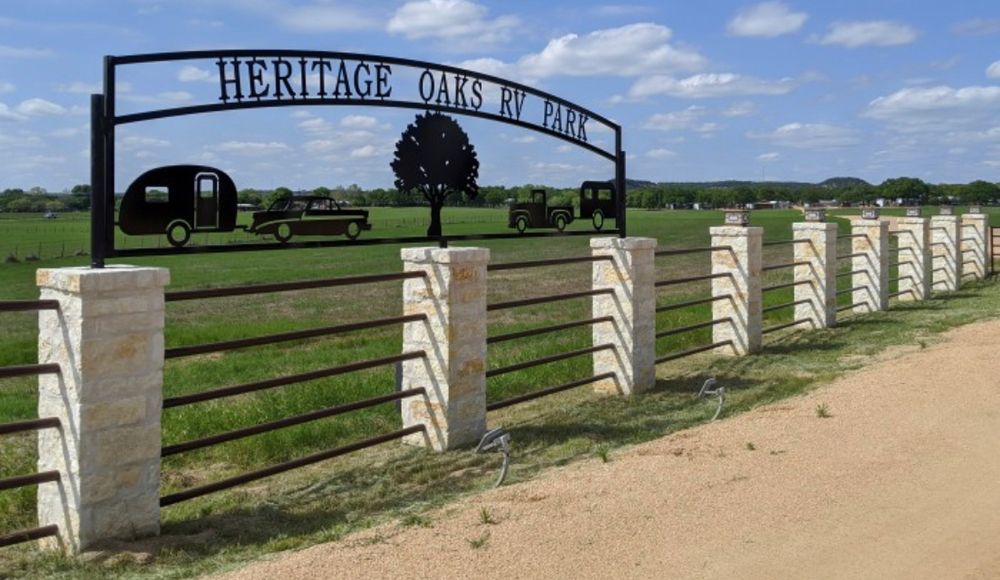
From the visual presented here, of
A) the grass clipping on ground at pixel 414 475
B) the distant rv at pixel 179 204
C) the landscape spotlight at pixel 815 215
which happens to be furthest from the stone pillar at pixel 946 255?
the distant rv at pixel 179 204

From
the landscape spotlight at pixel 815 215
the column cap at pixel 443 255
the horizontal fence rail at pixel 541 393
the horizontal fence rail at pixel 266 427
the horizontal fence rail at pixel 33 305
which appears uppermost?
the landscape spotlight at pixel 815 215

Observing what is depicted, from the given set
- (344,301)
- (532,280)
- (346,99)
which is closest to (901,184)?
(532,280)

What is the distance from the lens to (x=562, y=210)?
29.9ft

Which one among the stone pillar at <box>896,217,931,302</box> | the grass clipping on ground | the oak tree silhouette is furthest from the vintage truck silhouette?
the stone pillar at <box>896,217,931,302</box>

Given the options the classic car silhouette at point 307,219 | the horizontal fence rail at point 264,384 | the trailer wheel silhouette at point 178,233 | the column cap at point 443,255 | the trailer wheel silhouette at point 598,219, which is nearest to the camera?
the horizontal fence rail at point 264,384

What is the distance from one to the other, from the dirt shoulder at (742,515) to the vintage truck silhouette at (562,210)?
251 centimetres

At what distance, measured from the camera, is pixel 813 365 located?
1085 cm

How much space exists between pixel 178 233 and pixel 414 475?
218 cm

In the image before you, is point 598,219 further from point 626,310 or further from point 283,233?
point 283,233

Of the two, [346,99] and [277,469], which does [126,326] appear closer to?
[277,469]

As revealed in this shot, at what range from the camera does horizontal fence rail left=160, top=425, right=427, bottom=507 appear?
5555 millimetres

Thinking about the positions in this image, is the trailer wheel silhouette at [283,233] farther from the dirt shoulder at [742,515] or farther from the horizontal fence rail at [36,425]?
the dirt shoulder at [742,515]

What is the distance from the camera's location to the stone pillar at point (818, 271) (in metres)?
14.2

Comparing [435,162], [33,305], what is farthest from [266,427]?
[435,162]
